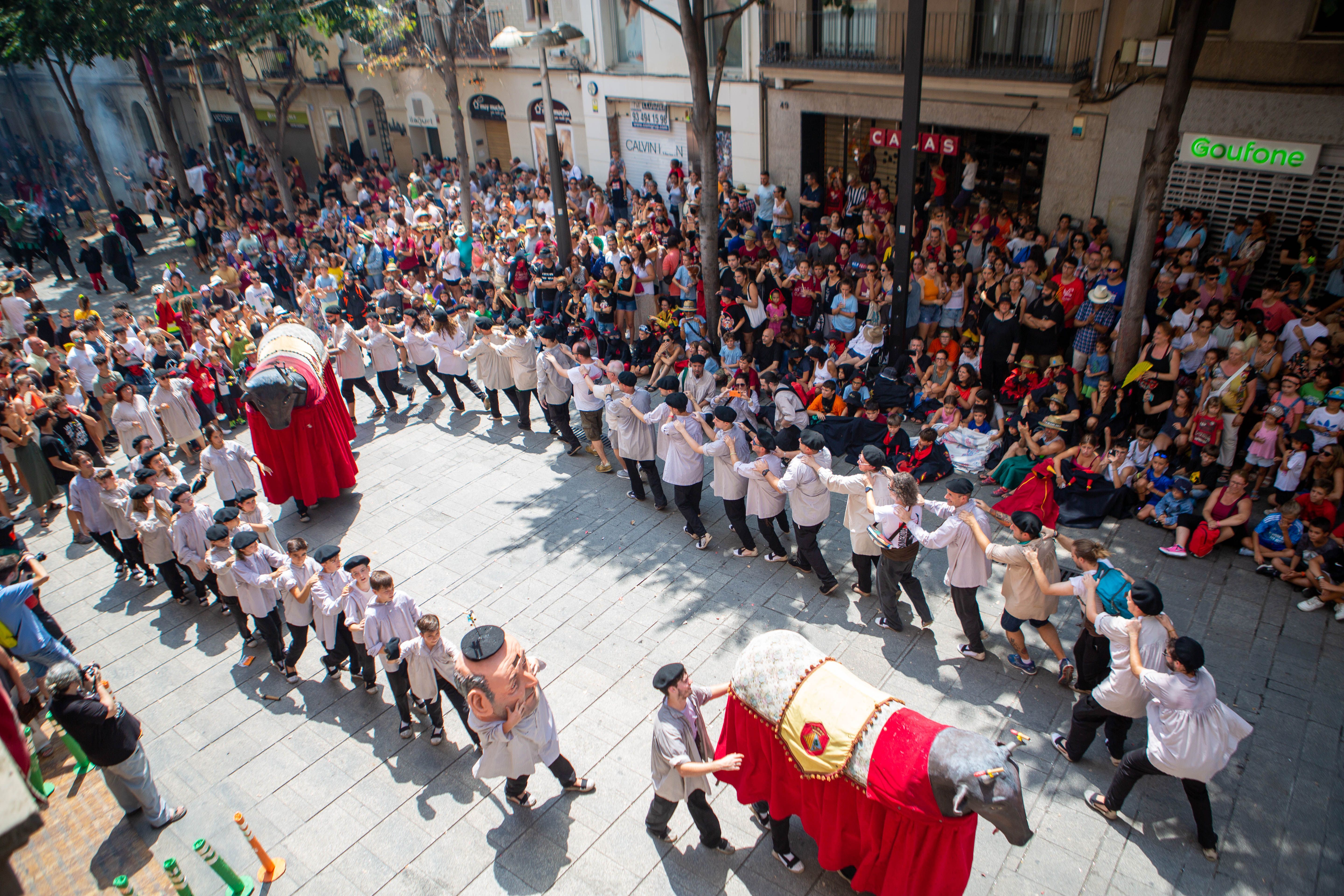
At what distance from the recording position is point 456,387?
11.8m

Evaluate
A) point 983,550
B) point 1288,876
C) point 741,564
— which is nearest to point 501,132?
point 741,564

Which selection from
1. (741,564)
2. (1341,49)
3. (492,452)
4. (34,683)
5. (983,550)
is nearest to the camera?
(983,550)

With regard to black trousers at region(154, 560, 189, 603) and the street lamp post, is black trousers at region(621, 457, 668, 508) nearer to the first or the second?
black trousers at region(154, 560, 189, 603)

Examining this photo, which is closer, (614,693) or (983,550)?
(983,550)

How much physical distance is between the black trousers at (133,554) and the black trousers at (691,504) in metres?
5.44

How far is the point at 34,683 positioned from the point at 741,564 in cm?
635

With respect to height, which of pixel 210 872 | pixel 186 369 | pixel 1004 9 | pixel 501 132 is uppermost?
pixel 1004 9

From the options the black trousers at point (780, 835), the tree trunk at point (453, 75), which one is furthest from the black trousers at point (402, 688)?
the tree trunk at point (453, 75)

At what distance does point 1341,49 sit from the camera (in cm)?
899

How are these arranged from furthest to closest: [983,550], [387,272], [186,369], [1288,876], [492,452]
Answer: [387,272]
[186,369]
[492,452]
[983,550]
[1288,876]

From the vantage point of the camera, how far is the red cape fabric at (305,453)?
9.22 m

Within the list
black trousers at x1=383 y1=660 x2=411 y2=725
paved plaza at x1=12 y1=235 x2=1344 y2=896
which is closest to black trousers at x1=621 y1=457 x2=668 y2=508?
paved plaza at x1=12 y1=235 x2=1344 y2=896

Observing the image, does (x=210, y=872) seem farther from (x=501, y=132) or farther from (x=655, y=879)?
(x=501, y=132)

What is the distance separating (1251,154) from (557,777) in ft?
34.6
